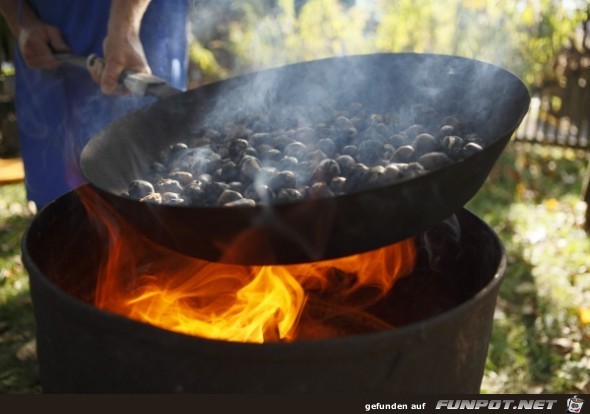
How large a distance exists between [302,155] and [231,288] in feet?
1.86

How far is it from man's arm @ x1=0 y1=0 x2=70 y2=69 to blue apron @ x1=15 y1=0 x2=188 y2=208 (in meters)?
0.08

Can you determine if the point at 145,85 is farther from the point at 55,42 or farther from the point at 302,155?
the point at 55,42

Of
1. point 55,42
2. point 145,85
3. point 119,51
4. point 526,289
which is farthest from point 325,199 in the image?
point 526,289

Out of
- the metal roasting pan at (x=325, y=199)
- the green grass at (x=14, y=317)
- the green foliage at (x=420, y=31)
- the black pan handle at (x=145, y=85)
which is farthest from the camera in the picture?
the green foliage at (x=420, y=31)

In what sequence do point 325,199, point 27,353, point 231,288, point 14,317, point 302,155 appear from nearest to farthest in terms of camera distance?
point 325,199 < point 302,155 < point 231,288 < point 27,353 < point 14,317

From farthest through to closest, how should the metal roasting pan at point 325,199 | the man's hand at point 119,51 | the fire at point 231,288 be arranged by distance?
1. the man's hand at point 119,51
2. the fire at point 231,288
3. the metal roasting pan at point 325,199

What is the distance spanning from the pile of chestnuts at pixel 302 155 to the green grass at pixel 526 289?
55.6 inches

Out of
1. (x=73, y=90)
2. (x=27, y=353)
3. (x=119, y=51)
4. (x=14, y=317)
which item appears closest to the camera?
(x=119, y=51)

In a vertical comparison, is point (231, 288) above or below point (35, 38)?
below

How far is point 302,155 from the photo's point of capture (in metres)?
1.97

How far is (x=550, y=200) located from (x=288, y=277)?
10.5ft

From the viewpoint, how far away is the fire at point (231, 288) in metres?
2.09

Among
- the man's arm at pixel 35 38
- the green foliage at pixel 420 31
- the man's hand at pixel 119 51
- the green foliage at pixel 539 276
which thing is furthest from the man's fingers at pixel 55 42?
the green foliage at pixel 420 31

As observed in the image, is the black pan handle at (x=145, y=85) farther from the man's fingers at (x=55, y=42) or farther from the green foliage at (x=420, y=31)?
the green foliage at (x=420, y=31)
